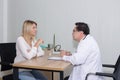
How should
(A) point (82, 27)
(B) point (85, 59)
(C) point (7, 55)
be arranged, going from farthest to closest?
(C) point (7, 55) < (A) point (82, 27) < (B) point (85, 59)

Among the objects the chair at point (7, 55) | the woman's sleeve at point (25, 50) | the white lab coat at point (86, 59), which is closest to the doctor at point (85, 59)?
the white lab coat at point (86, 59)

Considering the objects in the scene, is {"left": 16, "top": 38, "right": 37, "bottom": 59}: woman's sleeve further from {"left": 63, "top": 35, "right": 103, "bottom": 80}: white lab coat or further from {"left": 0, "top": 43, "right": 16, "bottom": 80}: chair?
{"left": 63, "top": 35, "right": 103, "bottom": 80}: white lab coat

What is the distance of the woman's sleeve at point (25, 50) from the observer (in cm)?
252

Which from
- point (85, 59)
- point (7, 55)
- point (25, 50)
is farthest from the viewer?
point (7, 55)

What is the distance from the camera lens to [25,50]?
253 cm

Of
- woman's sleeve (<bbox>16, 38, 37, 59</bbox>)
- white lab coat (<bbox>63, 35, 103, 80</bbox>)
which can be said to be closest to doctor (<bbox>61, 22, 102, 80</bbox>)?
white lab coat (<bbox>63, 35, 103, 80</bbox>)

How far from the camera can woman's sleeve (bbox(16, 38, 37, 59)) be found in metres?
2.52

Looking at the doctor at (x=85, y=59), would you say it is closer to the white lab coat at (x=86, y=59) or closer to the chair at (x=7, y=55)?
the white lab coat at (x=86, y=59)

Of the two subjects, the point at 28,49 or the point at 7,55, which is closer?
the point at 28,49

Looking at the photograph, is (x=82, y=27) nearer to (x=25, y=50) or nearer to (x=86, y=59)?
(x=86, y=59)

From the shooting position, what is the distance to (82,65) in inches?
91.8

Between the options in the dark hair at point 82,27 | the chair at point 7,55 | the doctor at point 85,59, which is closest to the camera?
the doctor at point 85,59

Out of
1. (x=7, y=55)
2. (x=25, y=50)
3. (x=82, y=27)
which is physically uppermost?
(x=82, y=27)

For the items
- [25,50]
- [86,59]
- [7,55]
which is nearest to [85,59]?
[86,59]
